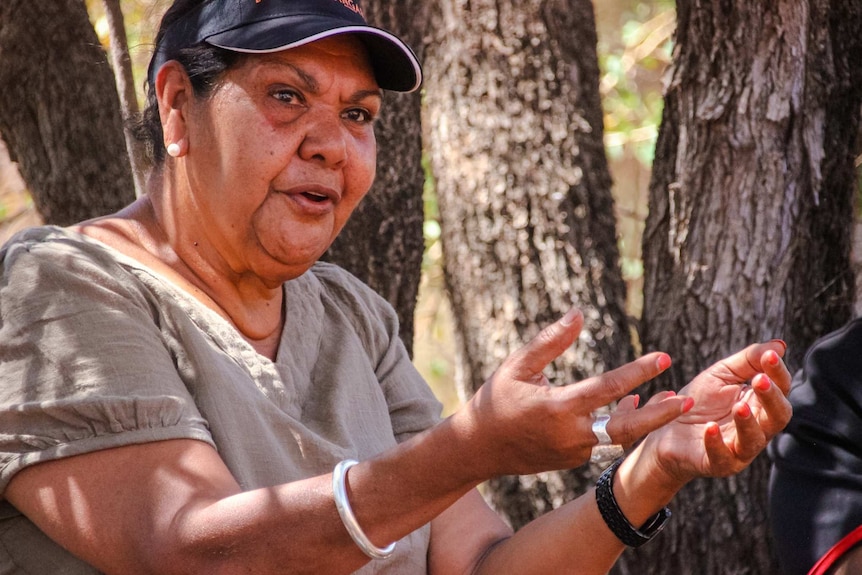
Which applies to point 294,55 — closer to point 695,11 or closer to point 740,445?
point 740,445

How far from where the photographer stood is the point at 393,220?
3.37 m

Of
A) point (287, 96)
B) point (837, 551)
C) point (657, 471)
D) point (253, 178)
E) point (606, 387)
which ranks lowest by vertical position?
point (837, 551)

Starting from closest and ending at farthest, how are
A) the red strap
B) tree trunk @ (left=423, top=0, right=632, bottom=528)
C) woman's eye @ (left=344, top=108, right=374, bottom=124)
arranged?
woman's eye @ (left=344, top=108, right=374, bottom=124)
the red strap
tree trunk @ (left=423, top=0, right=632, bottom=528)

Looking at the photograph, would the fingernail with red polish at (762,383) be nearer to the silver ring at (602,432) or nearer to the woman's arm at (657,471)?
the woman's arm at (657,471)

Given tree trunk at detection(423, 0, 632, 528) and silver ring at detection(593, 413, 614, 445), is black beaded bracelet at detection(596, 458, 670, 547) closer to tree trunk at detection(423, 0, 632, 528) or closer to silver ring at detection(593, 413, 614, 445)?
silver ring at detection(593, 413, 614, 445)

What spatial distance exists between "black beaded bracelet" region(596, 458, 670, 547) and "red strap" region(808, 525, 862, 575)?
700 mm

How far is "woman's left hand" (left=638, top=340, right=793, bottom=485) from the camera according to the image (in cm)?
195

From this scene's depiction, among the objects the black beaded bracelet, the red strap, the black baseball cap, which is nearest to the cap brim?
the black baseball cap

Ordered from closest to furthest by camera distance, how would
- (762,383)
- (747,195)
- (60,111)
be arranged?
(762,383) < (60,111) < (747,195)

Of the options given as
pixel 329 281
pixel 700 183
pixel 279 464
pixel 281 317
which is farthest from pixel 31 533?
pixel 700 183

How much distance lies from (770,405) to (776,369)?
0.25ft

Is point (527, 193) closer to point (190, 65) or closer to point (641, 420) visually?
point (190, 65)

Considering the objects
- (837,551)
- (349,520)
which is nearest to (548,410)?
(349,520)

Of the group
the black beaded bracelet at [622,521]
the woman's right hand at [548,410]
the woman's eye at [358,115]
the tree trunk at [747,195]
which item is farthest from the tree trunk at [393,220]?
the woman's right hand at [548,410]
